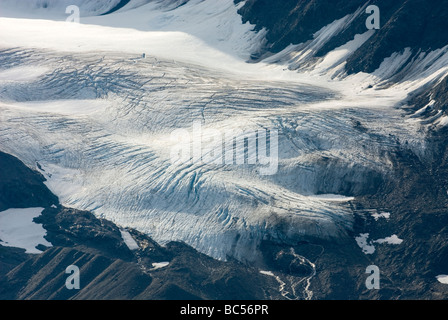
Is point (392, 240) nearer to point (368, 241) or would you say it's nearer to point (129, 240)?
point (368, 241)

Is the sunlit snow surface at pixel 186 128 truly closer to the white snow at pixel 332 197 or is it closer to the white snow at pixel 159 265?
the white snow at pixel 332 197

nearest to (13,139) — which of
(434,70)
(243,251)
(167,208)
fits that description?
(167,208)

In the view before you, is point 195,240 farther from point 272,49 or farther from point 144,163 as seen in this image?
point 272,49

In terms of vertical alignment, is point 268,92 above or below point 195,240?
above

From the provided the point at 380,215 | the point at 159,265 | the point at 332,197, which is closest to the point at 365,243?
the point at 380,215

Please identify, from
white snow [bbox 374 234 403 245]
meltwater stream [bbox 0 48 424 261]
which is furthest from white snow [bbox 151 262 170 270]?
white snow [bbox 374 234 403 245]

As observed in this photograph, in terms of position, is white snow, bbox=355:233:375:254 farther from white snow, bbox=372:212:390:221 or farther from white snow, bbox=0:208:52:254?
white snow, bbox=0:208:52:254
